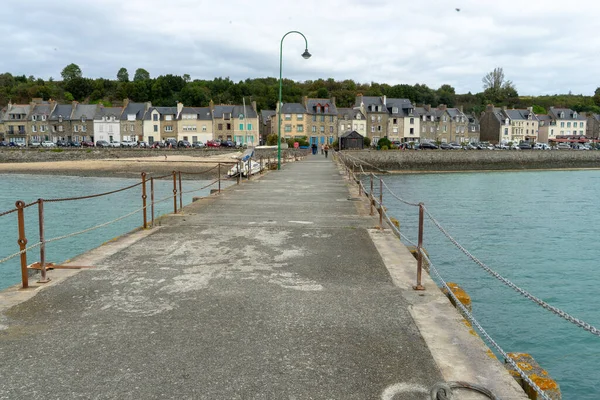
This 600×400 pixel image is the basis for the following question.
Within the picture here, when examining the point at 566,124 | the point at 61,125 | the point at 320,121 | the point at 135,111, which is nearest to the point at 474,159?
the point at 320,121

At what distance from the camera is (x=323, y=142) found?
323 ft

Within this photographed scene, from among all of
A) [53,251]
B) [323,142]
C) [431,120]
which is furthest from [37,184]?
[431,120]

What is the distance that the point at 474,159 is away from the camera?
259ft

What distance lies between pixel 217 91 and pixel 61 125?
50897mm

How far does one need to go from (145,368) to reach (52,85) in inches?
6434

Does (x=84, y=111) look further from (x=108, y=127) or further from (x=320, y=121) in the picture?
(x=320, y=121)

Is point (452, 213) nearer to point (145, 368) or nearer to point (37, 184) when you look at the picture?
point (145, 368)

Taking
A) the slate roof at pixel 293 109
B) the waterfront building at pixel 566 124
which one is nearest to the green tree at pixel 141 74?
the slate roof at pixel 293 109

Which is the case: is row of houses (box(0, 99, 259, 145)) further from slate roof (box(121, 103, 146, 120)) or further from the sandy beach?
the sandy beach

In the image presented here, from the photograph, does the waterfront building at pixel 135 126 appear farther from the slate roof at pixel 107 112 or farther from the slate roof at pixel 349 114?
the slate roof at pixel 349 114

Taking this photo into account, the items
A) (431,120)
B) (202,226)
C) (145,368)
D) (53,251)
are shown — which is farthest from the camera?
(431,120)

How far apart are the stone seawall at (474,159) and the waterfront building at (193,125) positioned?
1382 inches

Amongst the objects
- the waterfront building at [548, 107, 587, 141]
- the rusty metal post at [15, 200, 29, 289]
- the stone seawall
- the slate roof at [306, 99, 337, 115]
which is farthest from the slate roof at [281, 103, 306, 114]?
the rusty metal post at [15, 200, 29, 289]

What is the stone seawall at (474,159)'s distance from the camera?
7312 centimetres
